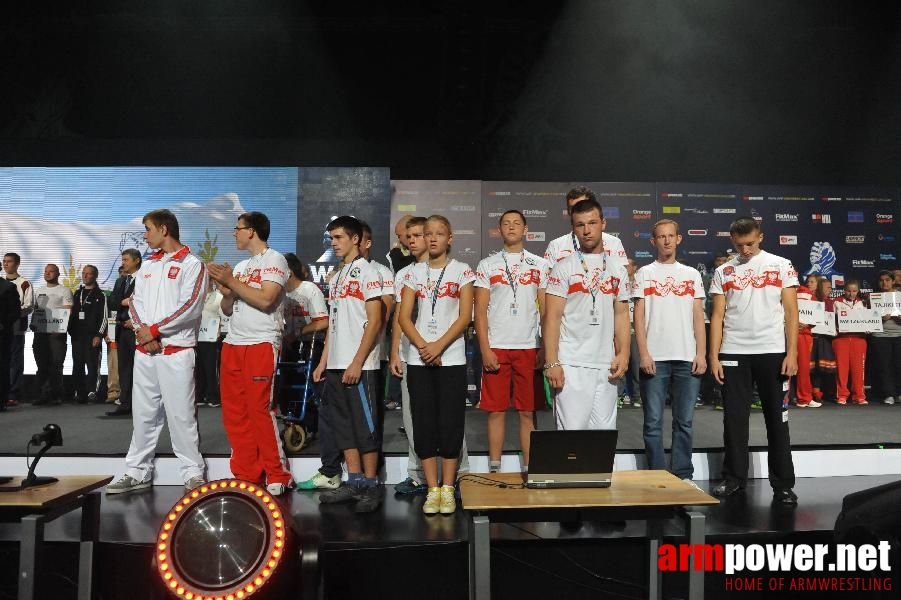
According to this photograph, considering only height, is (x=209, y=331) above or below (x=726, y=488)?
above

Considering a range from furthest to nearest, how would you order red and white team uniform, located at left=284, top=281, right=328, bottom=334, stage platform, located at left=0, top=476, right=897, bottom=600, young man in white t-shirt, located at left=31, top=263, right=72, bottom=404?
young man in white t-shirt, located at left=31, top=263, right=72, bottom=404, red and white team uniform, located at left=284, top=281, right=328, bottom=334, stage platform, located at left=0, top=476, right=897, bottom=600

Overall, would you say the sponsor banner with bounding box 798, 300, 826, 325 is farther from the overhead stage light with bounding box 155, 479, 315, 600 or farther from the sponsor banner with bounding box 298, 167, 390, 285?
the overhead stage light with bounding box 155, 479, 315, 600

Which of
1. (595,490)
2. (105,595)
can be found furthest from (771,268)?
(105,595)

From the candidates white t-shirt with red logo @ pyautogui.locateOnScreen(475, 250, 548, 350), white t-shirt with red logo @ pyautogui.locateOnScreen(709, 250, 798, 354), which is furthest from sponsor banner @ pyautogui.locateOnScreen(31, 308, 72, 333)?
white t-shirt with red logo @ pyautogui.locateOnScreen(709, 250, 798, 354)

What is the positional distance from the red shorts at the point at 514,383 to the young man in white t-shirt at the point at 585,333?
0.51 m

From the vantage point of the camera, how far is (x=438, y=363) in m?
3.23

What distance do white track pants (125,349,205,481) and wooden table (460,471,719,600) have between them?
2136mm

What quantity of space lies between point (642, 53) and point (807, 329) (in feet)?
11.3

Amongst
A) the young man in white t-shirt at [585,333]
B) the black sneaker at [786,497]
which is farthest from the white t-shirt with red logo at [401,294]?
the black sneaker at [786,497]

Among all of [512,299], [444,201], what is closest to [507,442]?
[512,299]

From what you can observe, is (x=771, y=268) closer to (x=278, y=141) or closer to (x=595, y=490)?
(x=595, y=490)

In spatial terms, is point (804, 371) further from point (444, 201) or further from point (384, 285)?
point (384, 285)

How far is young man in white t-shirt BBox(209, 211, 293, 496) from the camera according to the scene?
357cm

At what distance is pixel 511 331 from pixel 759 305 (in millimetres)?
1381
